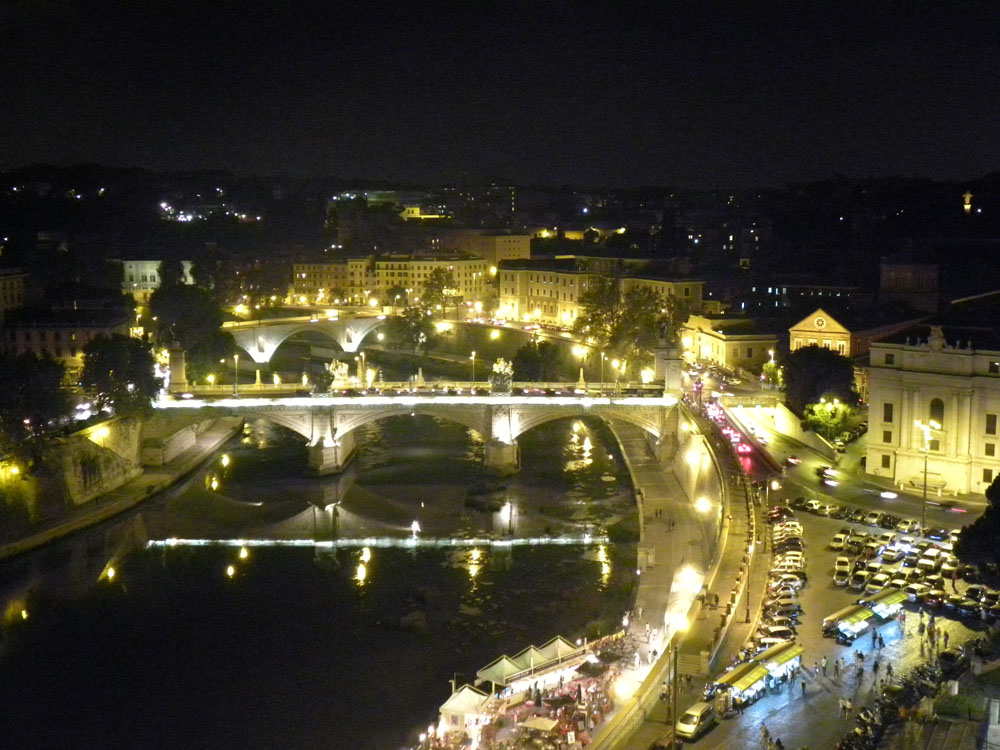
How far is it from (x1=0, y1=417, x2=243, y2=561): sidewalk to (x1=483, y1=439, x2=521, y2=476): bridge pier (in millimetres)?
8349

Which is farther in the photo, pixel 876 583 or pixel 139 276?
pixel 139 276

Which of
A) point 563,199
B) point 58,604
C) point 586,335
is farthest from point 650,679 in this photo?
point 563,199

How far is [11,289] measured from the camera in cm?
4516

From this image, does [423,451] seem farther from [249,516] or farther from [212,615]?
[212,615]

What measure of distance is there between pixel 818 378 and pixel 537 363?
596 inches

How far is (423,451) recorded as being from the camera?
3531 centimetres

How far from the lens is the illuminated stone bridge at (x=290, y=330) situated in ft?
170

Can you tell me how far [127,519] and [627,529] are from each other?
1199 cm

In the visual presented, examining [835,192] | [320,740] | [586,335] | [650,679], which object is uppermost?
[835,192]

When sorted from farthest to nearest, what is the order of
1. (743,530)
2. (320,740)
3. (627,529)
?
(627,529) < (743,530) < (320,740)

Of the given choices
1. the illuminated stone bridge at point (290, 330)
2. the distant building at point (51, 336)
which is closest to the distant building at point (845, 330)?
the distant building at point (51, 336)

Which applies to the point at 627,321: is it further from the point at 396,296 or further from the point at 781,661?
the point at 781,661

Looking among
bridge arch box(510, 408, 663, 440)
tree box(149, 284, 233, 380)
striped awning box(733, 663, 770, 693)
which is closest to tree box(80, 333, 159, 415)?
→ tree box(149, 284, 233, 380)

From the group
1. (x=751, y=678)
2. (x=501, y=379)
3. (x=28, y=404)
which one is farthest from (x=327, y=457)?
(x=751, y=678)
